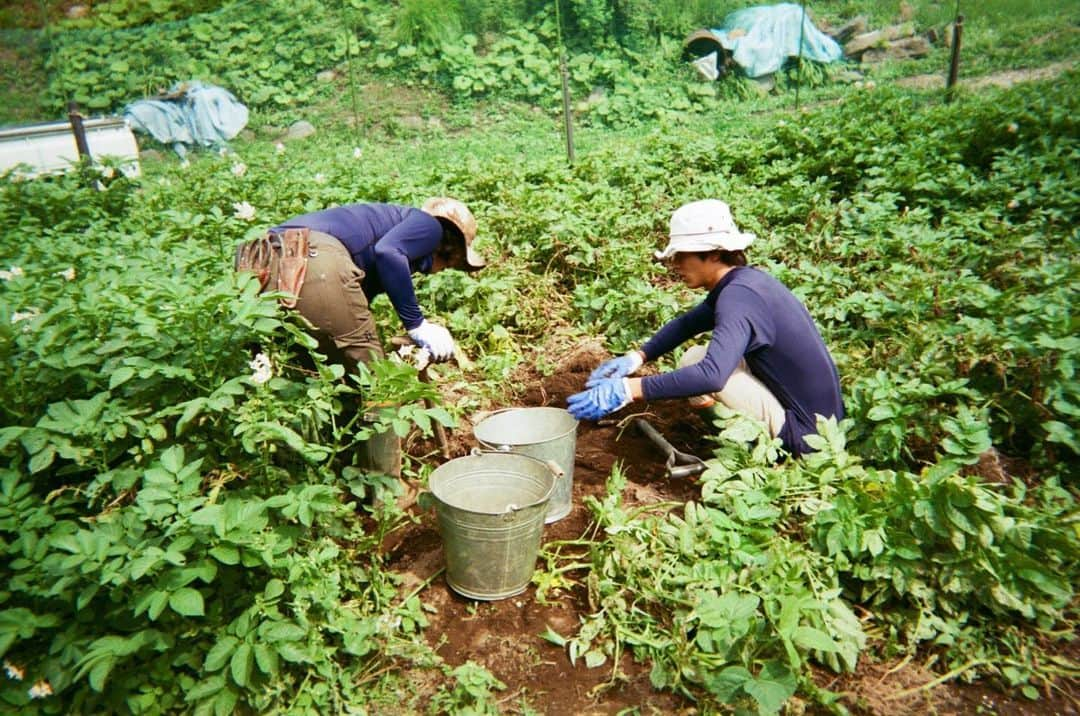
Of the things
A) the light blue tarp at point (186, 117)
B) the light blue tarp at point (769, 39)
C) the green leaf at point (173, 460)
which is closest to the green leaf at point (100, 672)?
the green leaf at point (173, 460)

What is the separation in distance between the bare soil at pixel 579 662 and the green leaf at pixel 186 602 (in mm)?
826

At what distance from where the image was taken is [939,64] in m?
9.33

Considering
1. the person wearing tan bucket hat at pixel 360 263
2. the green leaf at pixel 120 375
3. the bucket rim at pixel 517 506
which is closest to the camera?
the green leaf at pixel 120 375

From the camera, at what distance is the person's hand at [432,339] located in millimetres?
3309

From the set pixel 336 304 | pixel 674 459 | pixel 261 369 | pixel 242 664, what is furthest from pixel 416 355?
pixel 242 664

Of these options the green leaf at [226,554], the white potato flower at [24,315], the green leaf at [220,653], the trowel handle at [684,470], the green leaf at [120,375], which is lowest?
the trowel handle at [684,470]

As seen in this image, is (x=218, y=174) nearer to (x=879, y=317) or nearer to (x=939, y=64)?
(x=879, y=317)

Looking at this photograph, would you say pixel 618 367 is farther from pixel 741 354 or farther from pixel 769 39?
pixel 769 39

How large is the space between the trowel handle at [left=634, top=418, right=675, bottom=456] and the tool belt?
5.19 feet

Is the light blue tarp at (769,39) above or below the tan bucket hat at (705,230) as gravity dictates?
above

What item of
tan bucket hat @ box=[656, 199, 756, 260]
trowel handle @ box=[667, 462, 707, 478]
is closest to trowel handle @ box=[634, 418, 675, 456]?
trowel handle @ box=[667, 462, 707, 478]

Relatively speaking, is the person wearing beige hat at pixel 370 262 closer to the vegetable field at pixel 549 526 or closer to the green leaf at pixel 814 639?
the vegetable field at pixel 549 526

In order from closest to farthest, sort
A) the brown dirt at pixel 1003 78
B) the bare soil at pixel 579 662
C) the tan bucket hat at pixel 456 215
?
the bare soil at pixel 579 662 < the tan bucket hat at pixel 456 215 < the brown dirt at pixel 1003 78

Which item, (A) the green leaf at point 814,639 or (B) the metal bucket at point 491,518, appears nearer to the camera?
(A) the green leaf at point 814,639
